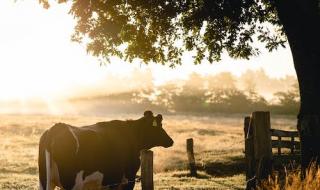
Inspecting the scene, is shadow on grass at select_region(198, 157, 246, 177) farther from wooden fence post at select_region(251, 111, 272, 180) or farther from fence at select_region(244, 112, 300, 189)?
wooden fence post at select_region(251, 111, 272, 180)

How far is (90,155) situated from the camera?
10750mm

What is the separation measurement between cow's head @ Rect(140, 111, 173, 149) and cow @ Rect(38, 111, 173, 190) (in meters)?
0.25

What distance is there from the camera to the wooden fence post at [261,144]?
439 inches

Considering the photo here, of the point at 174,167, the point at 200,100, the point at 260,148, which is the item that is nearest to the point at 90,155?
the point at 260,148

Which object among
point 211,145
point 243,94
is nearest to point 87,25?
point 211,145

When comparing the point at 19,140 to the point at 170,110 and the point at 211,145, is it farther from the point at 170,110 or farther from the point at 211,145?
the point at 170,110

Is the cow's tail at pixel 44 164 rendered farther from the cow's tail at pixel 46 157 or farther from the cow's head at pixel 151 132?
the cow's head at pixel 151 132

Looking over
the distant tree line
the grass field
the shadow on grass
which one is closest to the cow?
the grass field

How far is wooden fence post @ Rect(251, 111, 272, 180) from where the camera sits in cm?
1114

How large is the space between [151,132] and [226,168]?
10.4 meters

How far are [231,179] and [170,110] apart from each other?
8547 cm

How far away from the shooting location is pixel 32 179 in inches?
803

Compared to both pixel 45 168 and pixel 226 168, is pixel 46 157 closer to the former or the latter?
pixel 45 168

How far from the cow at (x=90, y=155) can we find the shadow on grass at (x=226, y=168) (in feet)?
31.2
